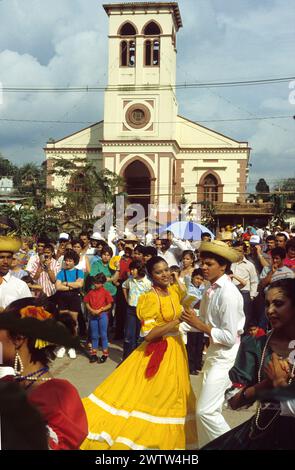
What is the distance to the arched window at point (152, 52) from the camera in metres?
40.1

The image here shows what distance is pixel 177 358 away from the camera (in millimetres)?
5242

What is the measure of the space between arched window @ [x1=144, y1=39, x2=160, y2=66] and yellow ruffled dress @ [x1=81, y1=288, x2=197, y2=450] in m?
36.5

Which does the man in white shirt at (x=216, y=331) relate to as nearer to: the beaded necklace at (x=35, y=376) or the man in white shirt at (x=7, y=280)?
the man in white shirt at (x=7, y=280)

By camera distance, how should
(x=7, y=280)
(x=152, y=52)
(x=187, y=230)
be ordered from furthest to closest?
1. (x=152, y=52)
2. (x=187, y=230)
3. (x=7, y=280)

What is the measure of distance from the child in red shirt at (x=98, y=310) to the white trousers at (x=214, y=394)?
4.14 m

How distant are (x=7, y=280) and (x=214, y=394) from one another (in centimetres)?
181

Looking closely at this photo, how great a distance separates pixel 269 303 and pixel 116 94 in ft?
125

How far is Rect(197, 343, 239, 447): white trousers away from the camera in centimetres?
435

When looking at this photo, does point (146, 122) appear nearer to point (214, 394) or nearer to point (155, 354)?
point (155, 354)

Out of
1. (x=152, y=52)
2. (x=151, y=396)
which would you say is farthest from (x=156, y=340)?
(x=152, y=52)

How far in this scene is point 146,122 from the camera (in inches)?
1550

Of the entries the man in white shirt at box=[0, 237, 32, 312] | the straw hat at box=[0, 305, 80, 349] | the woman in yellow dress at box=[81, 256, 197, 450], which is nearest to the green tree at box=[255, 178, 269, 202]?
the woman in yellow dress at box=[81, 256, 197, 450]

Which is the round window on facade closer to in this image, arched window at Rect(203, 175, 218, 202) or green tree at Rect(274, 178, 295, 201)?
arched window at Rect(203, 175, 218, 202)

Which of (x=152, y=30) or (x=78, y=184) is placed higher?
(x=152, y=30)
